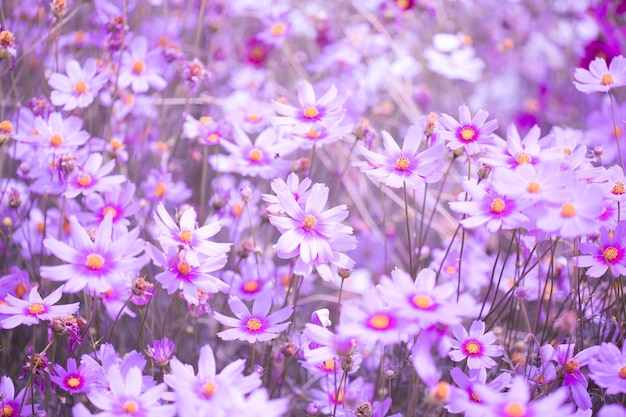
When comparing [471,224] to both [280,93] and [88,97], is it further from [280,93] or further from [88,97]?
[280,93]

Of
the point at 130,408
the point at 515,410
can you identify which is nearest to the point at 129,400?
the point at 130,408

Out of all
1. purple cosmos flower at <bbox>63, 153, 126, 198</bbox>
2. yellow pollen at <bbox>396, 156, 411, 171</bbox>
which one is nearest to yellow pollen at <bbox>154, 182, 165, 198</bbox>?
purple cosmos flower at <bbox>63, 153, 126, 198</bbox>

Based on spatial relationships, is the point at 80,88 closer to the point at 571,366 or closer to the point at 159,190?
the point at 159,190

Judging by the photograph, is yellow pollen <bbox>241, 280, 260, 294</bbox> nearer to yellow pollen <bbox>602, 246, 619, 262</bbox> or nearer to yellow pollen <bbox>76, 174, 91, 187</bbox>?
yellow pollen <bbox>76, 174, 91, 187</bbox>

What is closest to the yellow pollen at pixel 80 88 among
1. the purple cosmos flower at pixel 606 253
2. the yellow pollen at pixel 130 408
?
the yellow pollen at pixel 130 408

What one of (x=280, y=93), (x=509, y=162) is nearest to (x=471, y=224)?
(x=509, y=162)

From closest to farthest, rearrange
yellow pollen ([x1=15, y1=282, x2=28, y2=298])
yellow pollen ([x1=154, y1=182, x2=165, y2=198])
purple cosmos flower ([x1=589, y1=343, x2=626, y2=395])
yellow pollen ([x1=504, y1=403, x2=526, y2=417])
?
yellow pollen ([x1=504, y1=403, x2=526, y2=417]), purple cosmos flower ([x1=589, y1=343, x2=626, y2=395]), yellow pollen ([x1=15, y1=282, x2=28, y2=298]), yellow pollen ([x1=154, y1=182, x2=165, y2=198])
